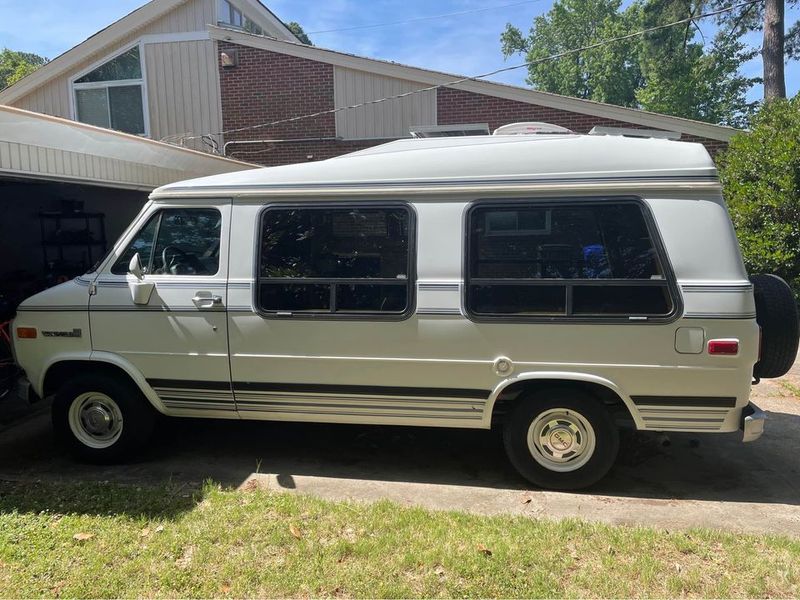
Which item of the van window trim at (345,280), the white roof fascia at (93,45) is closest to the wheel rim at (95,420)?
the van window trim at (345,280)

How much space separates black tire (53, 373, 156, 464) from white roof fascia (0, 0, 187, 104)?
11.3 metres

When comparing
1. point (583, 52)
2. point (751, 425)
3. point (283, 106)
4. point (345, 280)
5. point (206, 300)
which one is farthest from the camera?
point (583, 52)

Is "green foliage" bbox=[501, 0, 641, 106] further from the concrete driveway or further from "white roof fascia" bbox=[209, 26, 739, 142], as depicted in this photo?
the concrete driveway

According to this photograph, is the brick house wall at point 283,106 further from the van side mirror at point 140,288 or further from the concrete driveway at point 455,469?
the van side mirror at point 140,288

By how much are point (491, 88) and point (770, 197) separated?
551 cm

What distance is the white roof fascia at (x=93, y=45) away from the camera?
13.1 meters

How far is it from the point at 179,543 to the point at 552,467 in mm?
2419

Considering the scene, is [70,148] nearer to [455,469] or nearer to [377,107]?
[455,469]

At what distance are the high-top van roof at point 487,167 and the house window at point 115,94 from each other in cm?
1067

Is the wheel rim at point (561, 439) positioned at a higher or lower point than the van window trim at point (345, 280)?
lower

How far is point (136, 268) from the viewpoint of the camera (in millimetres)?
4230

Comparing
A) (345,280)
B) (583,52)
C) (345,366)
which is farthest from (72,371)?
(583,52)

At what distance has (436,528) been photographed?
352 centimetres

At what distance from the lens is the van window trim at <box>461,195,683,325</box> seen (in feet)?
12.3
